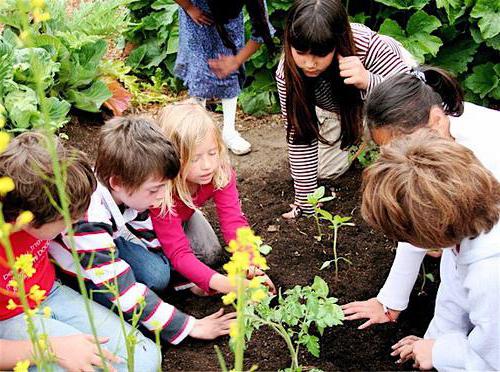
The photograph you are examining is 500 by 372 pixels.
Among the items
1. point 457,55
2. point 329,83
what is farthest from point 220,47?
point 457,55

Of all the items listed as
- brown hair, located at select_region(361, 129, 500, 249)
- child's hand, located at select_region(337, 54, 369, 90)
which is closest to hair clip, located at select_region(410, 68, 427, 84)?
child's hand, located at select_region(337, 54, 369, 90)

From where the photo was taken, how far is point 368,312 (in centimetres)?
260

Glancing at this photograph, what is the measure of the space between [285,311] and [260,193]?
152cm

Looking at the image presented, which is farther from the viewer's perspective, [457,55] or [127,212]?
[457,55]

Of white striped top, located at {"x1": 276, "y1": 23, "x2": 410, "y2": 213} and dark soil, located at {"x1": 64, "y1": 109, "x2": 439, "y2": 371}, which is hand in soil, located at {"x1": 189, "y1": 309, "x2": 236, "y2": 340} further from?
white striped top, located at {"x1": 276, "y1": 23, "x2": 410, "y2": 213}

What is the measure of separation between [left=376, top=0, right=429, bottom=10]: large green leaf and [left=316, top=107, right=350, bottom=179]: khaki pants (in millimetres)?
998

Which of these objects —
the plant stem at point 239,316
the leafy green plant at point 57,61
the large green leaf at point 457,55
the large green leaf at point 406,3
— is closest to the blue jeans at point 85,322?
the leafy green plant at point 57,61

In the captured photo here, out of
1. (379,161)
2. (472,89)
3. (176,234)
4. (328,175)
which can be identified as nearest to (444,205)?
(379,161)

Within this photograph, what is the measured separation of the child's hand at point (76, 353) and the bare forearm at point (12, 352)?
0.08 m

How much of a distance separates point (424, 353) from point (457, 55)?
2.55m

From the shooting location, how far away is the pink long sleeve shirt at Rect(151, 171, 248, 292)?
260 cm

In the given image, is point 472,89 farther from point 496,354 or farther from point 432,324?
point 496,354

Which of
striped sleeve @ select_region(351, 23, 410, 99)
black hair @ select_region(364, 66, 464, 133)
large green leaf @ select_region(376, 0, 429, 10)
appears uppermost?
black hair @ select_region(364, 66, 464, 133)

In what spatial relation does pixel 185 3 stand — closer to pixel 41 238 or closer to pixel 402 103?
pixel 402 103
